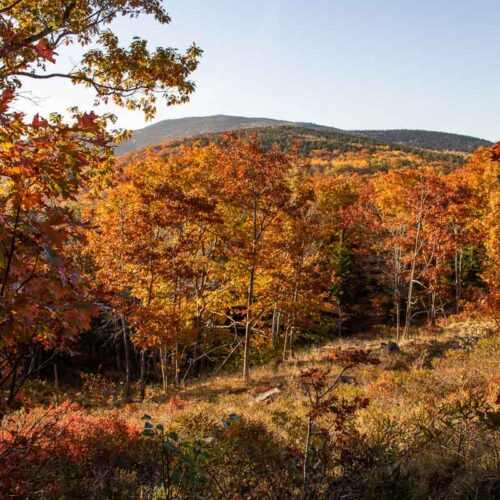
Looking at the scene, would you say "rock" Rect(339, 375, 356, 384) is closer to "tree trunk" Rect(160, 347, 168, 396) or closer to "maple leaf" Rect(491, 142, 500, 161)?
"tree trunk" Rect(160, 347, 168, 396)

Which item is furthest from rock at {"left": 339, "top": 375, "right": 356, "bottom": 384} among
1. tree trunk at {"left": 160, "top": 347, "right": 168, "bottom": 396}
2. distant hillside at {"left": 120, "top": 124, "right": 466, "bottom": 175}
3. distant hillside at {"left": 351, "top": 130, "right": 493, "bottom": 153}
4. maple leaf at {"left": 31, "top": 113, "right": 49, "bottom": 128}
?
distant hillside at {"left": 351, "top": 130, "right": 493, "bottom": 153}

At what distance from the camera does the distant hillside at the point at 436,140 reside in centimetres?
16838

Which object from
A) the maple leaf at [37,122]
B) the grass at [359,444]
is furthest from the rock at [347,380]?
the maple leaf at [37,122]

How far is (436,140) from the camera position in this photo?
184 metres

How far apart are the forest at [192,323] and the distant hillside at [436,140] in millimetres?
156772

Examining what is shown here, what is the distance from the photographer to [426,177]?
20703 mm

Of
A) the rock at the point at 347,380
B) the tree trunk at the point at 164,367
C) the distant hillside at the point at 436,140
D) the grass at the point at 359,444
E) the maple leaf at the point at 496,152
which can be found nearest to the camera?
the maple leaf at the point at 496,152

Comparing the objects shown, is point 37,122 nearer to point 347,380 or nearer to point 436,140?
point 347,380

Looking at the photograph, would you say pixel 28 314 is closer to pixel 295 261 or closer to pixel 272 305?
pixel 272 305

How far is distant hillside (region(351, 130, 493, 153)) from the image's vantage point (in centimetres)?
16838

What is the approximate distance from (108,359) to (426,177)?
24868 millimetres

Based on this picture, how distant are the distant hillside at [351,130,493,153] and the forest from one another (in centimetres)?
15677

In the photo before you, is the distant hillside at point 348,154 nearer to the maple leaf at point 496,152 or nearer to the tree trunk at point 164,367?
the tree trunk at point 164,367

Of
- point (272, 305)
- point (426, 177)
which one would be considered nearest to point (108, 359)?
point (272, 305)
